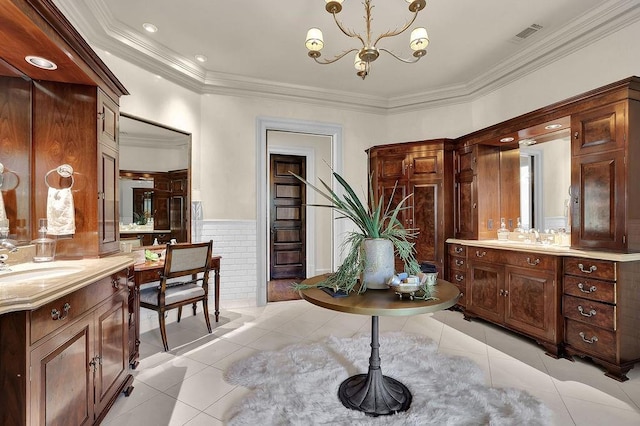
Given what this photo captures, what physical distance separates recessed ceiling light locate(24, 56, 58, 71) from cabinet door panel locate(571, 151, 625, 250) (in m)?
3.94

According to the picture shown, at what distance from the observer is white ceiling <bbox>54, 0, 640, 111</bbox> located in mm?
2668

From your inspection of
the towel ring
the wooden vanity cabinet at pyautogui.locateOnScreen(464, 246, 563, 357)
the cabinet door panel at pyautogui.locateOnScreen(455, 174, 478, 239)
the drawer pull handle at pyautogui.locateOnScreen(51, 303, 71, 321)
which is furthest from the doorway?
the drawer pull handle at pyautogui.locateOnScreen(51, 303, 71, 321)

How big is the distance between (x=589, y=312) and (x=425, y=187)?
83.0 inches

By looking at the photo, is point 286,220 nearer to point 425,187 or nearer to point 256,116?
point 256,116

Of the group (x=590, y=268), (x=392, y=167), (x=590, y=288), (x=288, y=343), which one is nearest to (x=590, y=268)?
(x=590, y=268)

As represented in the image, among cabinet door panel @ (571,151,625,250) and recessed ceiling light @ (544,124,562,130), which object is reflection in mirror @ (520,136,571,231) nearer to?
recessed ceiling light @ (544,124,562,130)

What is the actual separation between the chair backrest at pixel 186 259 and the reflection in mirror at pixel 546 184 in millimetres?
3582

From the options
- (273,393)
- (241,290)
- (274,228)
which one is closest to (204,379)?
(273,393)

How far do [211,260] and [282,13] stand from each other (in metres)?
2.58

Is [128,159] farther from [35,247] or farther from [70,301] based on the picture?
[70,301]

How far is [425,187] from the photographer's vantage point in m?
4.04

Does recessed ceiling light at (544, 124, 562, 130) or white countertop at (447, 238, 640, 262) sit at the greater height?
recessed ceiling light at (544, 124, 562, 130)

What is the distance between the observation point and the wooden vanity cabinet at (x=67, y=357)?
116cm

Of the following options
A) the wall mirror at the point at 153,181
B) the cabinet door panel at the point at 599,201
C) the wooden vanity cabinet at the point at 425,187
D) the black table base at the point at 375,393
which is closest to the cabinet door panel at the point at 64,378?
the black table base at the point at 375,393
